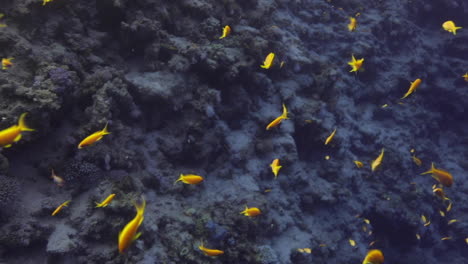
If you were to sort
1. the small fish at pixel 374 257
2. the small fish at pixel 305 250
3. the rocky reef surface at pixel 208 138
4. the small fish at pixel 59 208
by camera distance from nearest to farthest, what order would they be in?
1. the small fish at pixel 59 208
2. the rocky reef surface at pixel 208 138
3. the small fish at pixel 374 257
4. the small fish at pixel 305 250

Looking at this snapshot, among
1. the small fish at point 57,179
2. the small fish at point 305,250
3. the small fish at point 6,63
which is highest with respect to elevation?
the small fish at point 6,63

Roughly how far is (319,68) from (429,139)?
8198mm

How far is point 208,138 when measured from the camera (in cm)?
688

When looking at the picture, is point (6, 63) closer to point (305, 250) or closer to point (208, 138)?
point (208, 138)

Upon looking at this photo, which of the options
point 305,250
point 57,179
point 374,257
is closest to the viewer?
point 57,179

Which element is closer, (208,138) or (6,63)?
(6,63)

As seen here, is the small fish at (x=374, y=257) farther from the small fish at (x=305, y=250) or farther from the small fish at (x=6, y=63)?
the small fish at (x=6, y=63)

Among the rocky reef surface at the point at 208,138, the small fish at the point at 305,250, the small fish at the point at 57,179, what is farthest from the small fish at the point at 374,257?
the small fish at the point at 57,179

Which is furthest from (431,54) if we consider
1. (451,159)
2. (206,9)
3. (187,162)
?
(187,162)

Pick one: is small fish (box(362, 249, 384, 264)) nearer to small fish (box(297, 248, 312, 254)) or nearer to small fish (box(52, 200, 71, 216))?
small fish (box(297, 248, 312, 254))

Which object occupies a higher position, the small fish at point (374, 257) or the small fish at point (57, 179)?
the small fish at point (57, 179)

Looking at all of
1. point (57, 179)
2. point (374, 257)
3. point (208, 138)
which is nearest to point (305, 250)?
point (374, 257)

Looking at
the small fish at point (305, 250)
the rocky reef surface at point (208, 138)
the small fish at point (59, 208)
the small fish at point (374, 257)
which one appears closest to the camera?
the small fish at point (59, 208)

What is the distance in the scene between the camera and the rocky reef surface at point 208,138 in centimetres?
462
